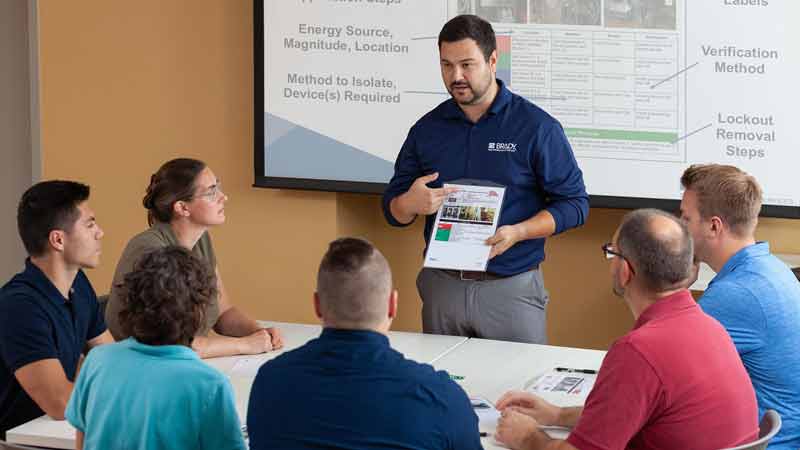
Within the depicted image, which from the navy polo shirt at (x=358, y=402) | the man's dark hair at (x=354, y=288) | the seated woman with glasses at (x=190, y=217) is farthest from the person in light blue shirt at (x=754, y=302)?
the seated woman with glasses at (x=190, y=217)

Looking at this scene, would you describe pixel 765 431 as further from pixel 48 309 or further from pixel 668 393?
pixel 48 309

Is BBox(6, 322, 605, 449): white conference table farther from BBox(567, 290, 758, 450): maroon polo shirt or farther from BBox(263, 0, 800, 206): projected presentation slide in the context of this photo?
BBox(263, 0, 800, 206): projected presentation slide

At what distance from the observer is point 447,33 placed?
A: 416 cm

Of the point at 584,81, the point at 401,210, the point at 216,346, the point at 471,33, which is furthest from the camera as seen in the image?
the point at 584,81

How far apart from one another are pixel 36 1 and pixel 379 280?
13.6ft

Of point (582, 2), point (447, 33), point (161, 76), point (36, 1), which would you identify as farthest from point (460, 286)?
point (36, 1)

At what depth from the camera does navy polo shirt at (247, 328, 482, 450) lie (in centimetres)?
228

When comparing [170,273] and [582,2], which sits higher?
[582,2]

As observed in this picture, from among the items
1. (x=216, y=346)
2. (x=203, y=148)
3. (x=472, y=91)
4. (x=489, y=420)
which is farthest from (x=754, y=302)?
(x=203, y=148)

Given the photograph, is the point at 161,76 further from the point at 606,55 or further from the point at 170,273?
the point at 170,273

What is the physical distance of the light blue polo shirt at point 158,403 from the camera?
8.14ft

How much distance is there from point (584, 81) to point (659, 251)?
2685 mm

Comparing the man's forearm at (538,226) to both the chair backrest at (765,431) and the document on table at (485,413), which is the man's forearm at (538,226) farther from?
the chair backrest at (765,431)

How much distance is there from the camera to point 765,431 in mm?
2688
